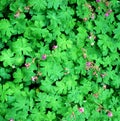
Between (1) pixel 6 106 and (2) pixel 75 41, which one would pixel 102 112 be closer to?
(2) pixel 75 41

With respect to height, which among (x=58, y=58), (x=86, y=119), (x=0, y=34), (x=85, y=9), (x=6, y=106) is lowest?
(x=86, y=119)

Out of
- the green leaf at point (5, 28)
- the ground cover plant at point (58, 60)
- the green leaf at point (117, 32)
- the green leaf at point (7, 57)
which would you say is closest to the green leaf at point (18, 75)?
the ground cover plant at point (58, 60)

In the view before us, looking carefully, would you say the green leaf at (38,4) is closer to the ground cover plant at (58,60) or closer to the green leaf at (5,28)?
the ground cover plant at (58,60)

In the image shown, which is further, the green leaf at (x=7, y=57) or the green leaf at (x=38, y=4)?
the green leaf at (x=38, y=4)

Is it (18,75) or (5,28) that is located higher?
(5,28)

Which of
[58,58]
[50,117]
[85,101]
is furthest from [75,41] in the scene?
[50,117]

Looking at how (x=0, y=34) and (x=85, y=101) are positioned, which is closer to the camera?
(x=0, y=34)

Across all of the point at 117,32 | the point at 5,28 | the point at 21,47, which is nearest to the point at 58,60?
the point at 21,47

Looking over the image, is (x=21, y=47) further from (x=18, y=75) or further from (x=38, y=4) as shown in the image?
(x=38, y=4)

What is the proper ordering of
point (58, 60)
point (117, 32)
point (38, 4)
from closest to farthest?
point (38, 4) → point (58, 60) → point (117, 32)
